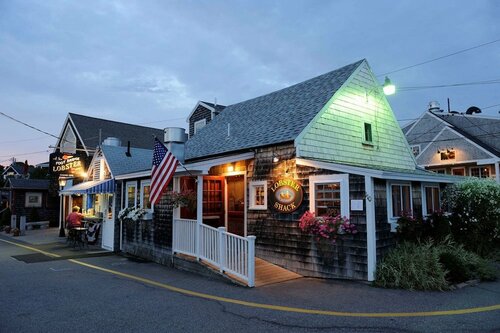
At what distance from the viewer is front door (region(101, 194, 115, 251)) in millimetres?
13953

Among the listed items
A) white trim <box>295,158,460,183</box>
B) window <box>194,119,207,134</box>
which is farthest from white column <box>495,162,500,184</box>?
window <box>194,119,207,134</box>

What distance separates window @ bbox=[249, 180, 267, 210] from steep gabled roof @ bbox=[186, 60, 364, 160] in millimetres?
1145

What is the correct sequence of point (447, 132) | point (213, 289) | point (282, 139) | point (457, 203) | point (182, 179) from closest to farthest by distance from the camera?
point (213, 289) → point (282, 139) → point (457, 203) → point (182, 179) → point (447, 132)

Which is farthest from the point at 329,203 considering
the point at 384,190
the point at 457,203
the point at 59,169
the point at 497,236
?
the point at 59,169

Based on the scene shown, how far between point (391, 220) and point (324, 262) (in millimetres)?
1965

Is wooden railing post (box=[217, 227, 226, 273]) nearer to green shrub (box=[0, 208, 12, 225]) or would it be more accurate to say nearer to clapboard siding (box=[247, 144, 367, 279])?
clapboard siding (box=[247, 144, 367, 279])

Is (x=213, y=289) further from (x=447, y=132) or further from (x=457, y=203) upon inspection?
(x=447, y=132)

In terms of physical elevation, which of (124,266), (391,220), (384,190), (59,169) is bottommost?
(124,266)

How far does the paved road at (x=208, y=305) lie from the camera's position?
17.1 ft

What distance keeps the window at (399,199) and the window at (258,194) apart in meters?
3.43

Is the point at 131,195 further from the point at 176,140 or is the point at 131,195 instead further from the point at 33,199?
the point at 33,199

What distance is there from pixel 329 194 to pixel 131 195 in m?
8.42

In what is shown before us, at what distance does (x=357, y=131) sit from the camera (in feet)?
37.3

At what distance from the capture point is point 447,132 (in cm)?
2366
